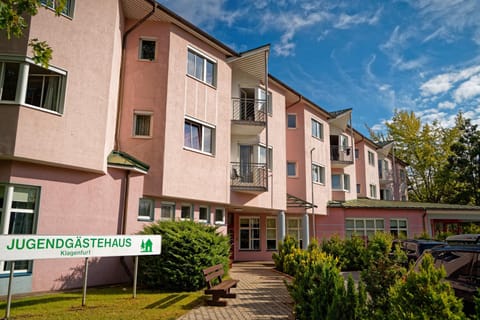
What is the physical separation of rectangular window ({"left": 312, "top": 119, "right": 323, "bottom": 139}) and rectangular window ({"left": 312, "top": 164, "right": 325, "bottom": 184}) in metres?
2.47

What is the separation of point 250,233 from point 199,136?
10.9 m

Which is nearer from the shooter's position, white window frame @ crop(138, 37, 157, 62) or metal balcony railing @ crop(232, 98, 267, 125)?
white window frame @ crop(138, 37, 157, 62)

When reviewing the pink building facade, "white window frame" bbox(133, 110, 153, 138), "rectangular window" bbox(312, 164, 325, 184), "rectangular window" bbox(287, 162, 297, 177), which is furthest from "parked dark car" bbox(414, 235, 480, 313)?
"rectangular window" bbox(312, 164, 325, 184)

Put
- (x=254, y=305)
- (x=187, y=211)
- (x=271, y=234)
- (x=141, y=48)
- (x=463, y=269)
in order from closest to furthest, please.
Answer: (x=463, y=269)
(x=254, y=305)
(x=141, y=48)
(x=187, y=211)
(x=271, y=234)

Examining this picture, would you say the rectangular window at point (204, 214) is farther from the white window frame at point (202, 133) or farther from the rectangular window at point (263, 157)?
the rectangular window at point (263, 157)

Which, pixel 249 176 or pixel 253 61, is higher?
pixel 253 61

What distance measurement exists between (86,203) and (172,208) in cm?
411

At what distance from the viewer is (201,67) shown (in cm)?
1698

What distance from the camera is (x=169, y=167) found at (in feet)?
47.3

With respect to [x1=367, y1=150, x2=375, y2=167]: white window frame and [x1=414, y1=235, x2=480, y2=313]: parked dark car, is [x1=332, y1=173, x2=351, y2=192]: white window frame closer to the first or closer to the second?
[x1=367, y1=150, x2=375, y2=167]: white window frame

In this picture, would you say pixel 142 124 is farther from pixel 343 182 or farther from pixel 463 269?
pixel 343 182

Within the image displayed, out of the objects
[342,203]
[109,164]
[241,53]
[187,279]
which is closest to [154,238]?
[187,279]

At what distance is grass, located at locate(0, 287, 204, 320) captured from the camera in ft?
26.5

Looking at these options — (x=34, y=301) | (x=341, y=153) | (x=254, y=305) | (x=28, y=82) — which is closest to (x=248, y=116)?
(x=28, y=82)
